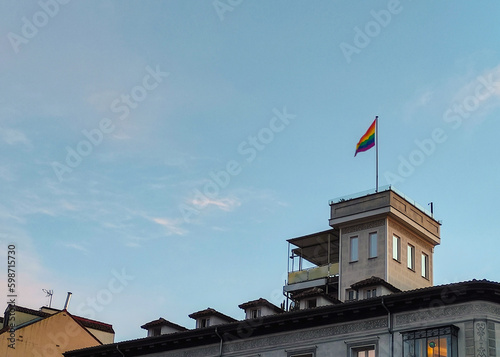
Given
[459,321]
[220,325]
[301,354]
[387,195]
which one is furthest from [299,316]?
[387,195]

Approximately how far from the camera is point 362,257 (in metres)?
59.2

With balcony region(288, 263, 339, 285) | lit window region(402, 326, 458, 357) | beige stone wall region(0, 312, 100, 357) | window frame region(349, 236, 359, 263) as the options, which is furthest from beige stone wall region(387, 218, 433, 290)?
beige stone wall region(0, 312, 100, 357)

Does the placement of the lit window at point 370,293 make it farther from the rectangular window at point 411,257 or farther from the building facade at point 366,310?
the rectangular window at point 411,257

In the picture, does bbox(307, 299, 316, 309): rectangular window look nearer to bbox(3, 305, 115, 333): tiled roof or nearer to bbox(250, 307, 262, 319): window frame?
bbox(250, 307, 262, 319): window frame

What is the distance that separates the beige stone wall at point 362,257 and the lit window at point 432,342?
18494mm

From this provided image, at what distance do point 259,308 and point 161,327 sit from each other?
6.66 meters

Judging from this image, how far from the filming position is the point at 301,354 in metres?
42.4

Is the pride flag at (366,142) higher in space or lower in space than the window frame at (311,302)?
higher

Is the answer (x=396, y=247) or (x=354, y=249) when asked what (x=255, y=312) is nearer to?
(x=354, y=249)

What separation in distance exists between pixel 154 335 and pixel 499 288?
21.0 metres

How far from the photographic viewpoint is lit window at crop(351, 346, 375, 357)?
40.3m

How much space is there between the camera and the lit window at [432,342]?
3753cm

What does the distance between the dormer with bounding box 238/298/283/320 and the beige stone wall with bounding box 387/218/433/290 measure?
12.5m

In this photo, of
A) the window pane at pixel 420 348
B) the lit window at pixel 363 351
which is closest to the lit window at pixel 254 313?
the lit window at pixel 363 351
